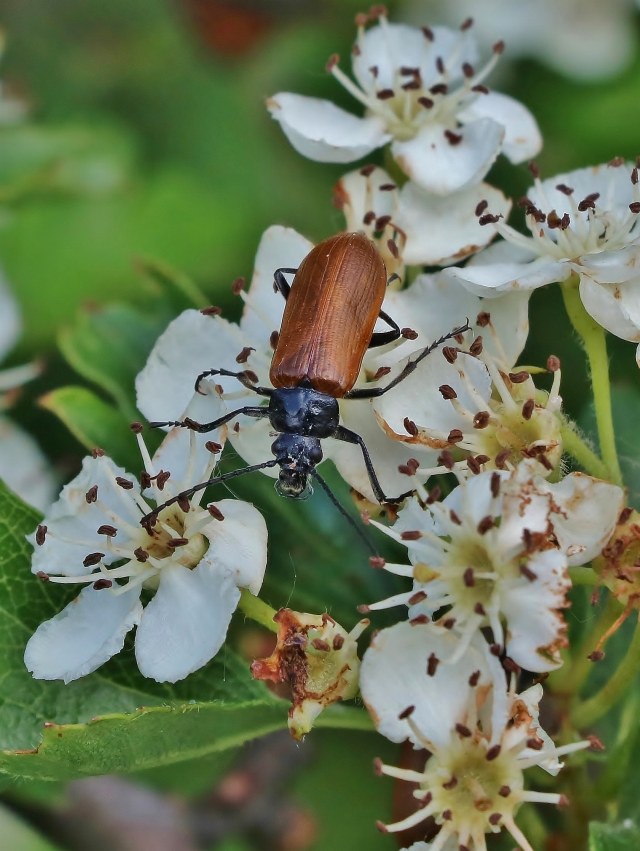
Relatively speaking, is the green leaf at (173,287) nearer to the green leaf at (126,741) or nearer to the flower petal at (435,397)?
the flower petal at (435,397)

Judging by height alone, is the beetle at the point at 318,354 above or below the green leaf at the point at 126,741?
above

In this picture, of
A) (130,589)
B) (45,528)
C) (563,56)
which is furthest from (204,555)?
(563,56)

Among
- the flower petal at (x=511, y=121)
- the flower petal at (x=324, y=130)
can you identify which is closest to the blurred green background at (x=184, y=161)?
the flower petal at (x=511, y=121)

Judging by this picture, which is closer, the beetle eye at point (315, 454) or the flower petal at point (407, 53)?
the beetle eye at point (315, 454)

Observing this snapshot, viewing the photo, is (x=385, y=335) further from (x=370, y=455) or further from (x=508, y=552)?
(x=508, y=552)

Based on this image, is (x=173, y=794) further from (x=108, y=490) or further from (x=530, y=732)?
(x=530, y=732)
